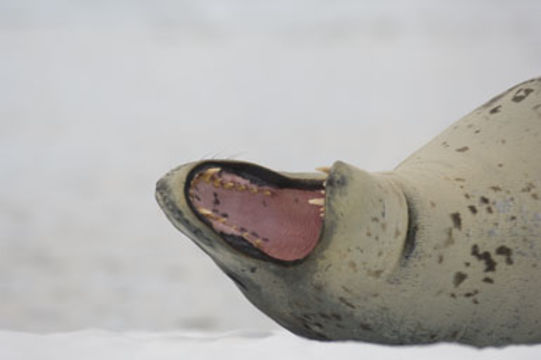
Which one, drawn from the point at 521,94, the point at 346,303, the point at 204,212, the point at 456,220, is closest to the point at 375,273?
the point at 346,303

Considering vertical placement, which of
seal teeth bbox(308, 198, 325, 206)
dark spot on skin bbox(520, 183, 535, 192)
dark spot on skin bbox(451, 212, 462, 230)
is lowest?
dark spot on skin bbox(451, 212, 462, 230)

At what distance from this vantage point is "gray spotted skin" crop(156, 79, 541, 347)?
1.52 meters

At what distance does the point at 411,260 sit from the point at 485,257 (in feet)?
0.44

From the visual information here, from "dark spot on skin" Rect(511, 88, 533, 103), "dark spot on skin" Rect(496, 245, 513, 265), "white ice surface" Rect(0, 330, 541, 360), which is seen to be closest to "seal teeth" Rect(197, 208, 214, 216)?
"white ice surface" Rect(0, 330, 541, 360)

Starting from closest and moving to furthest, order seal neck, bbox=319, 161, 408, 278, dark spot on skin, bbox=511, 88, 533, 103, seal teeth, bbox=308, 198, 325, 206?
seal neck, bbox=319, 161, 408, 278
seal teeth, bbox=308, 198, 325, 206
dark spot on skin, bbox=511, 88, 533, 103

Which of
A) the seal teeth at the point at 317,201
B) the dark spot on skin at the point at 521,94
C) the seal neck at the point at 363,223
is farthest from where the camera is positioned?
the dark spot on skin at the point at 521,94

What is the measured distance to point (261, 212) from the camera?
161cm

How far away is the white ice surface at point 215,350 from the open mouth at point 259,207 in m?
0.16

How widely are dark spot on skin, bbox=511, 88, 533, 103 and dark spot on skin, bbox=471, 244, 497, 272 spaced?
17.4 inches

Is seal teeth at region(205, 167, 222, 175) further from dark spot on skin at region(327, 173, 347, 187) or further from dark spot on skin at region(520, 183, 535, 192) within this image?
dark spot on skin at region(520, 183, 535, 192)

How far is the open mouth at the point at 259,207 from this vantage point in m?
1.54

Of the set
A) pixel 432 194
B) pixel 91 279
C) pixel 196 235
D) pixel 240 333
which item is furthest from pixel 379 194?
pixel 91 279

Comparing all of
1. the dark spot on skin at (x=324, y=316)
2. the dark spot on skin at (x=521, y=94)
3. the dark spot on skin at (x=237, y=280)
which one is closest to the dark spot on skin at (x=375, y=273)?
the dark spot on skin at (x=324, y=316)

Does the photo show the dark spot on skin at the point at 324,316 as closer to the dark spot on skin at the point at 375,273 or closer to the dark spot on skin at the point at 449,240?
the dark spot on skin at the point at 375,273
